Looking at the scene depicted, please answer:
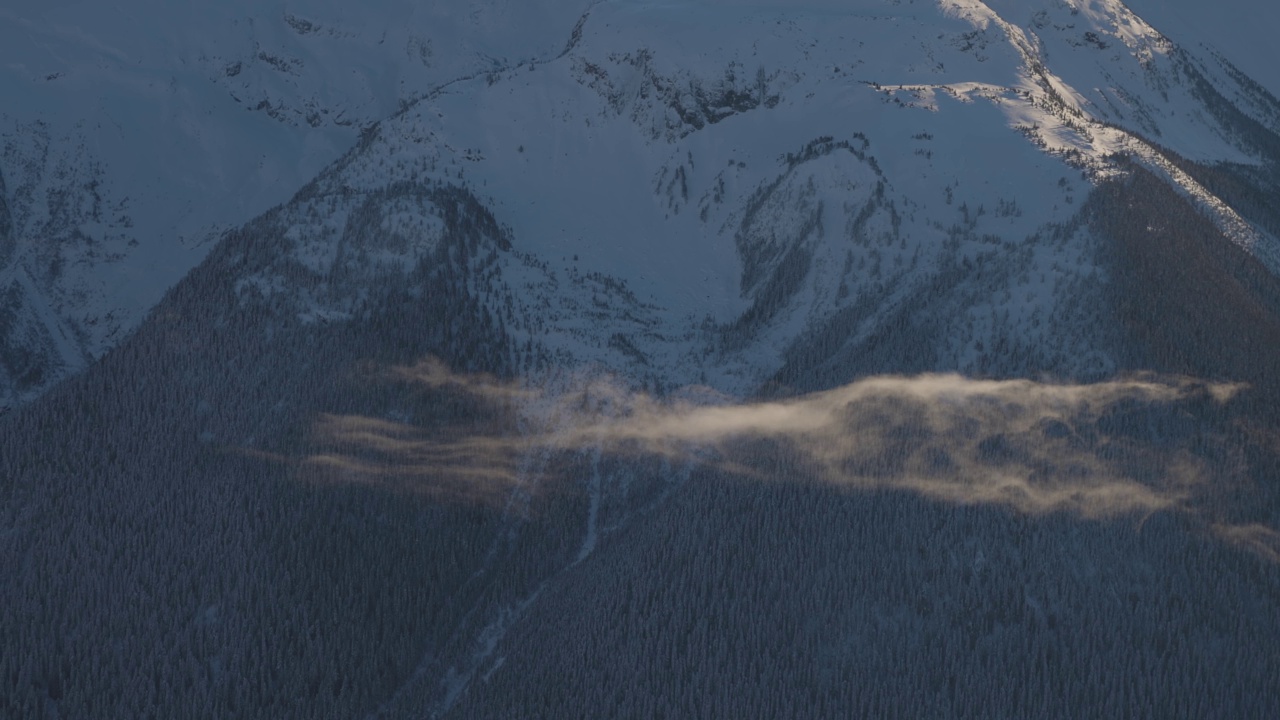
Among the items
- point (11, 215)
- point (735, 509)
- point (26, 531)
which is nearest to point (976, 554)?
point (735, 509)

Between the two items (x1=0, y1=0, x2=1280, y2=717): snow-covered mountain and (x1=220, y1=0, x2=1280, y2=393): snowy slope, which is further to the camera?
(x1=220, y1=0, x2=1280, y2=393): snowy slope

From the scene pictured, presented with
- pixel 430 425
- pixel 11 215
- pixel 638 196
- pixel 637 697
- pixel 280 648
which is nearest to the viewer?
pixel 637 697

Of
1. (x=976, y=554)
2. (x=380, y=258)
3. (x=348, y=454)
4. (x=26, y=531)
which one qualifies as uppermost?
(x=976, y=554)

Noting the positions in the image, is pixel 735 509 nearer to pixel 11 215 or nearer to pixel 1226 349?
pixel 1226 349

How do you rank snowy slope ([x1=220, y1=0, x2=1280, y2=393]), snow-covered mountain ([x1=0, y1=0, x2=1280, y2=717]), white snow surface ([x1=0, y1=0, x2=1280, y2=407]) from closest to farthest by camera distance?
snow-covered mountain ([x1=0, y1=0, x2=1280, y2=717]), snowy slope ([x1=220, y1=0, x2=1280, y2=393]), white snow surface ([x1=0, y1=0, x2=1280, y2=407])

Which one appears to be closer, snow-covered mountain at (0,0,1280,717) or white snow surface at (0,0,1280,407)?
snow-covered mountain at (0,0,1280,717)

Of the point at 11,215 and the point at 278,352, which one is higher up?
the point at 278,352

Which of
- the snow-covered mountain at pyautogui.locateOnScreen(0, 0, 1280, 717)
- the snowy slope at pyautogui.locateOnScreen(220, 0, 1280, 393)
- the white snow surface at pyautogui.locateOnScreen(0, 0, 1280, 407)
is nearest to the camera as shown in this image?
the snow-covered mountain at pyautogui.locateOnScreen(0, 0, 1280, 717)

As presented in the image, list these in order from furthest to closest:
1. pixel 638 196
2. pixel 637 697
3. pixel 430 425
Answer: pixel 638 196
pixel 430 425
pixel 637 697
